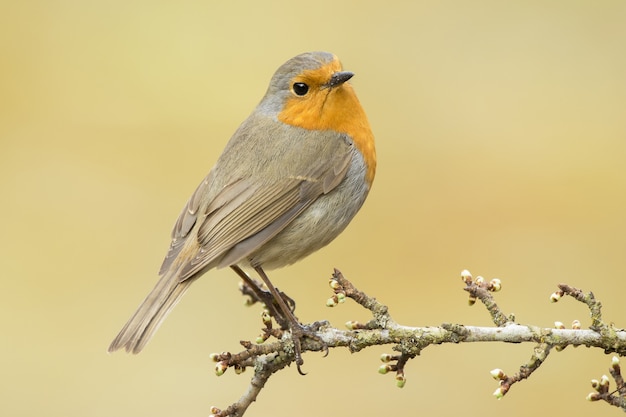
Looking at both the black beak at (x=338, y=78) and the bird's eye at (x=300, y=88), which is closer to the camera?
the black beak at (x=338, y=78)

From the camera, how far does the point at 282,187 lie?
4.29 metres

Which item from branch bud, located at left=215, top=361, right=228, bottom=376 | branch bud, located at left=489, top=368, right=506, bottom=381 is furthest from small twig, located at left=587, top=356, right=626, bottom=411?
branch bud, located at left=215, top=361, right=228, bottom=376

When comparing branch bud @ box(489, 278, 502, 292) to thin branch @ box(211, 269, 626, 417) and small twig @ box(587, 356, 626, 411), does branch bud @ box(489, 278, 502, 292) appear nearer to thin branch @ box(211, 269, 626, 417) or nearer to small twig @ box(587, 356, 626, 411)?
thin branch @ box(211, 269, 626, 417)

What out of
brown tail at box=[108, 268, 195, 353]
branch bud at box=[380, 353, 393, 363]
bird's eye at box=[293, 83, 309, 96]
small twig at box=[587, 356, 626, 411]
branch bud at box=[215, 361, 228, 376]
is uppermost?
bird's eye at box=[293, 83, 309, 96]

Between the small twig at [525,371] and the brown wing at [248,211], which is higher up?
the brown wing at [248,211]

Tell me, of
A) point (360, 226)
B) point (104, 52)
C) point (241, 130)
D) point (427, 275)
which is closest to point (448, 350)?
point (427, 275)

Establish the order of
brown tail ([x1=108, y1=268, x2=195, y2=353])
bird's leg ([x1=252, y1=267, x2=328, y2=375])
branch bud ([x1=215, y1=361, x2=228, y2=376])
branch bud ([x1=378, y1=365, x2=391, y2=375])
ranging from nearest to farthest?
branch bud ([x1=378, y1=365, x2=391, y2=375]) < branch bud ([x1=215, y1=361, x2=228, y2=376]) < bird's leg ([x1=252, y1=267, x2=328, y2=375]) < brown tail ([x1=108, y1=268, x2=195, y2=353])

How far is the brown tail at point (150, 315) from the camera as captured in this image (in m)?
3.90

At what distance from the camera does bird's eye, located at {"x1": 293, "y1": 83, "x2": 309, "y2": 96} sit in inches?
173

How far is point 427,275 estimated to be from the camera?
7.82m

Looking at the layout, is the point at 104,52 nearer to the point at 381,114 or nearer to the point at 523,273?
the point at 381,114

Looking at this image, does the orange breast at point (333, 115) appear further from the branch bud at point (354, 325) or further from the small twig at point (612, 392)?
the small twig at point (612, 392)

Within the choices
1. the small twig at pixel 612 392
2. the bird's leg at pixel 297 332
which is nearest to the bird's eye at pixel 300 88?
the bird's leg at pixel 297 332

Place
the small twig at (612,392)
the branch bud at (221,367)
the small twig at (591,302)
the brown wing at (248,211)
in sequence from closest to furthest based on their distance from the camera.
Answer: the small twig at (612,392)
the small twig at (591,302)
the branch bud at (221,367)
the brown wing at (248,211)
